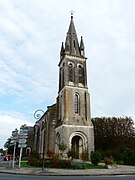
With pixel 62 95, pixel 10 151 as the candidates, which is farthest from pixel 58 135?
pixel 10 151

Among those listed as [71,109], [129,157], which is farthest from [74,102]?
[129,157]

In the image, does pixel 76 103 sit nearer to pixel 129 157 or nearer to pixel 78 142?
pixel 78 142

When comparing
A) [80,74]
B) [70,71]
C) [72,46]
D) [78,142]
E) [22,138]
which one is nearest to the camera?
[22,138]

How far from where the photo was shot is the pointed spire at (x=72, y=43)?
1748 inches

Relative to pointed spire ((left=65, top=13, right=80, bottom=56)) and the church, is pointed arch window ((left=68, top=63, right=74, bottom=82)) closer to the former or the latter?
the church

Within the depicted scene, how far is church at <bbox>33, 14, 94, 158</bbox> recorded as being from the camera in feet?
120

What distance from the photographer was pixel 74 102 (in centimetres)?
3962

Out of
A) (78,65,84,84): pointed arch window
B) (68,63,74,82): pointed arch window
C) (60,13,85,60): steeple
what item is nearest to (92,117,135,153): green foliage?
(78,65,84,84): pointed arch window

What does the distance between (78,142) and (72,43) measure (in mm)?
21008

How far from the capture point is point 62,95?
40656mm

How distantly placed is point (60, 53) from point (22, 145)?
29.9m

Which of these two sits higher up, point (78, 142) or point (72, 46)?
point (72, 46)

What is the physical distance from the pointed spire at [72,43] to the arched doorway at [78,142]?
17019 mm

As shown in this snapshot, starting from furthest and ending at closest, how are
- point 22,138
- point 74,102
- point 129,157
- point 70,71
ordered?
point 70,71 < point 74,102 < point 129,157 < point 22,138
